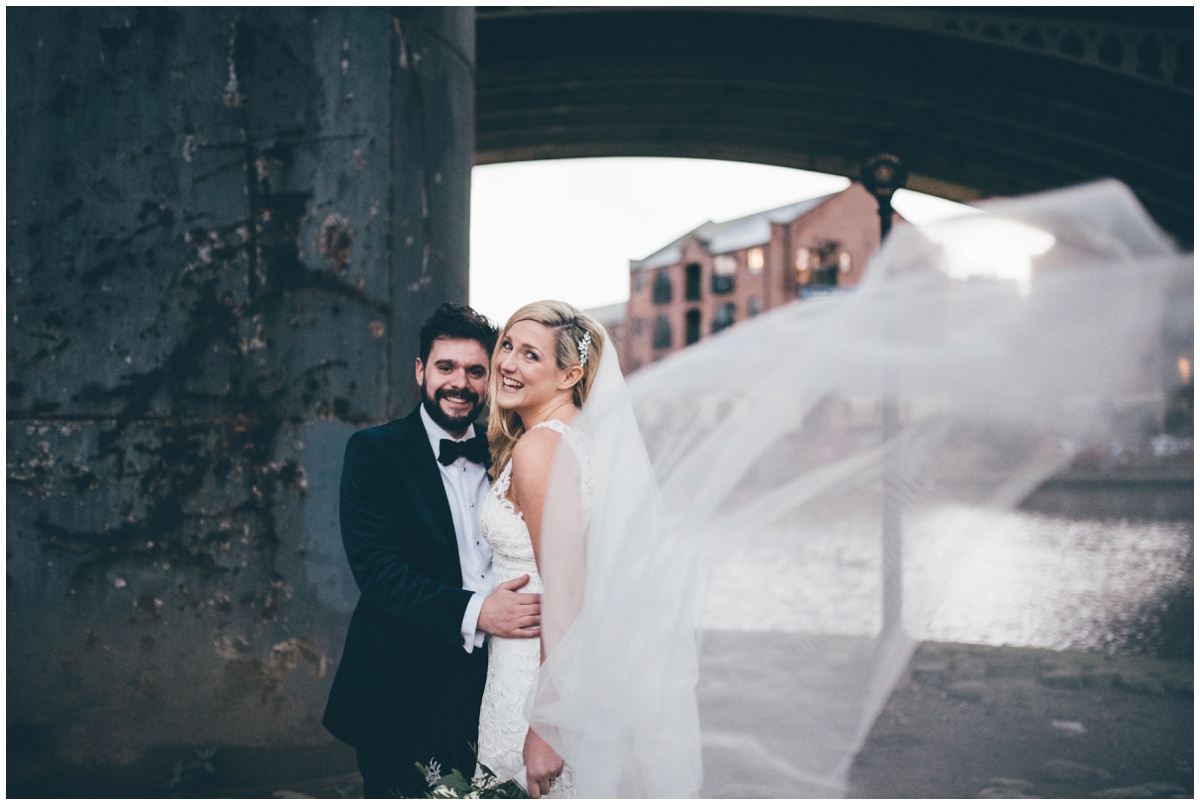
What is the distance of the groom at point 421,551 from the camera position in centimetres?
239

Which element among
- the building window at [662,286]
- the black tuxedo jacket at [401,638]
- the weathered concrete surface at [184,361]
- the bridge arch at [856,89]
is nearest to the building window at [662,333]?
the building window at [662,286]

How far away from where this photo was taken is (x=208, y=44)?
3697 mm

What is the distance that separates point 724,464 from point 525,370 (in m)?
0.76

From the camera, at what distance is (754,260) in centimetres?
4719

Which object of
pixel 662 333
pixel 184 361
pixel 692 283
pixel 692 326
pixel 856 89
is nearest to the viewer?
pixel 184 361

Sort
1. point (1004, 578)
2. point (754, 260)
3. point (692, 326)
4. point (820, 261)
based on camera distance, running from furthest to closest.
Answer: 1. point (692, 326)
2. point (754, 260)
3. point (820, 261)
4. point (1004, 578)

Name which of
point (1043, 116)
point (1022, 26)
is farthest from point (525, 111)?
point (1043, 116)

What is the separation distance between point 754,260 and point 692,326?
24.1ft

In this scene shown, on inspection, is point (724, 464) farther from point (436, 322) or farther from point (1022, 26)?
point (1022, 26)

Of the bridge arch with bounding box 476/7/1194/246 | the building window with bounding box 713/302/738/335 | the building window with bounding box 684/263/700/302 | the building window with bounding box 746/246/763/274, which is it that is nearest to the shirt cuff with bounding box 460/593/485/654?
the bridge arch with bounding box 476/7/1194/246

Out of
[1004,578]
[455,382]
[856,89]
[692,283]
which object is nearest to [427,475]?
[455,382]

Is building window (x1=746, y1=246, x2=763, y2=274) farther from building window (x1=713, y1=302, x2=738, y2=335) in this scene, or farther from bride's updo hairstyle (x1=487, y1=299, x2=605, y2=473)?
bride's updo hairstyle (x1=487, y1=299, x2=605, y2=473)

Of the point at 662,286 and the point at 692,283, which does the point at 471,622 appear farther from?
the point at 662,286

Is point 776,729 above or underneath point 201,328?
underneath
